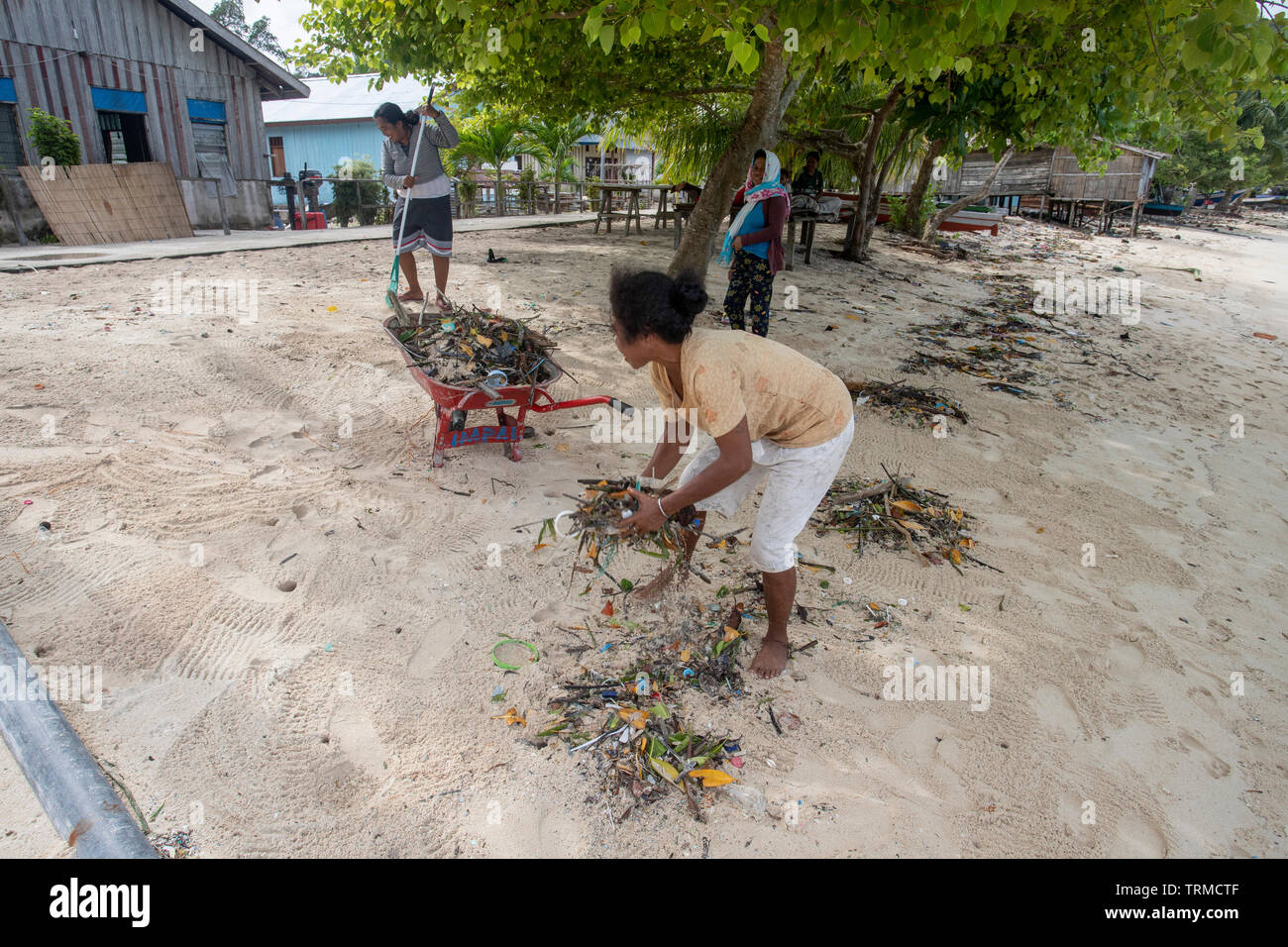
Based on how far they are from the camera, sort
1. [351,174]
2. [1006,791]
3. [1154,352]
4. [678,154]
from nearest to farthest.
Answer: [1006,791] → [1154,352] → [678,154] → [351,174]

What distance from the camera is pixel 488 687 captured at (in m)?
2.75

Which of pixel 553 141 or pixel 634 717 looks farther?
pixel 553 141

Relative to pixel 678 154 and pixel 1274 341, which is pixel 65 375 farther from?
pixel 1274 341

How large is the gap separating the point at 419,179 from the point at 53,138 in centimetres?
821

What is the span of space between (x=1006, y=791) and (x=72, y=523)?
164 inches

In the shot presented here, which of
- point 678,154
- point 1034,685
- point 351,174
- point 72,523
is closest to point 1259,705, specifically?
point 1034,685

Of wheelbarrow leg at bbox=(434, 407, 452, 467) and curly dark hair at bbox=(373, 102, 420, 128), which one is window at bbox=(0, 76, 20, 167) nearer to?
curly dark hair at bbox=(373, 102, 420, 128)

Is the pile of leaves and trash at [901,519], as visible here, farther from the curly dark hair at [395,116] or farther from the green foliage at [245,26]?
the green foliage at [245,26]

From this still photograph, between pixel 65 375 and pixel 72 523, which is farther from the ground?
pixel 65 375

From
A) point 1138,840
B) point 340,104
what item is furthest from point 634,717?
point 340,104

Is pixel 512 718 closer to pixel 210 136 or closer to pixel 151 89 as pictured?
pixel 151 89

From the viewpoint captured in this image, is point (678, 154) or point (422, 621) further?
point (678, 154)

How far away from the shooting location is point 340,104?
21.9 meters

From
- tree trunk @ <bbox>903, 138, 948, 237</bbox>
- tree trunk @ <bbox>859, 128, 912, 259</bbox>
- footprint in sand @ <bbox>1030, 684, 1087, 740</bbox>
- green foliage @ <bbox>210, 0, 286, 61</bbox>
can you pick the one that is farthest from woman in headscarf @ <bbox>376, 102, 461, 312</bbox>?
green foliage @ <bbox>210, 0, 286, 61</bbox>
